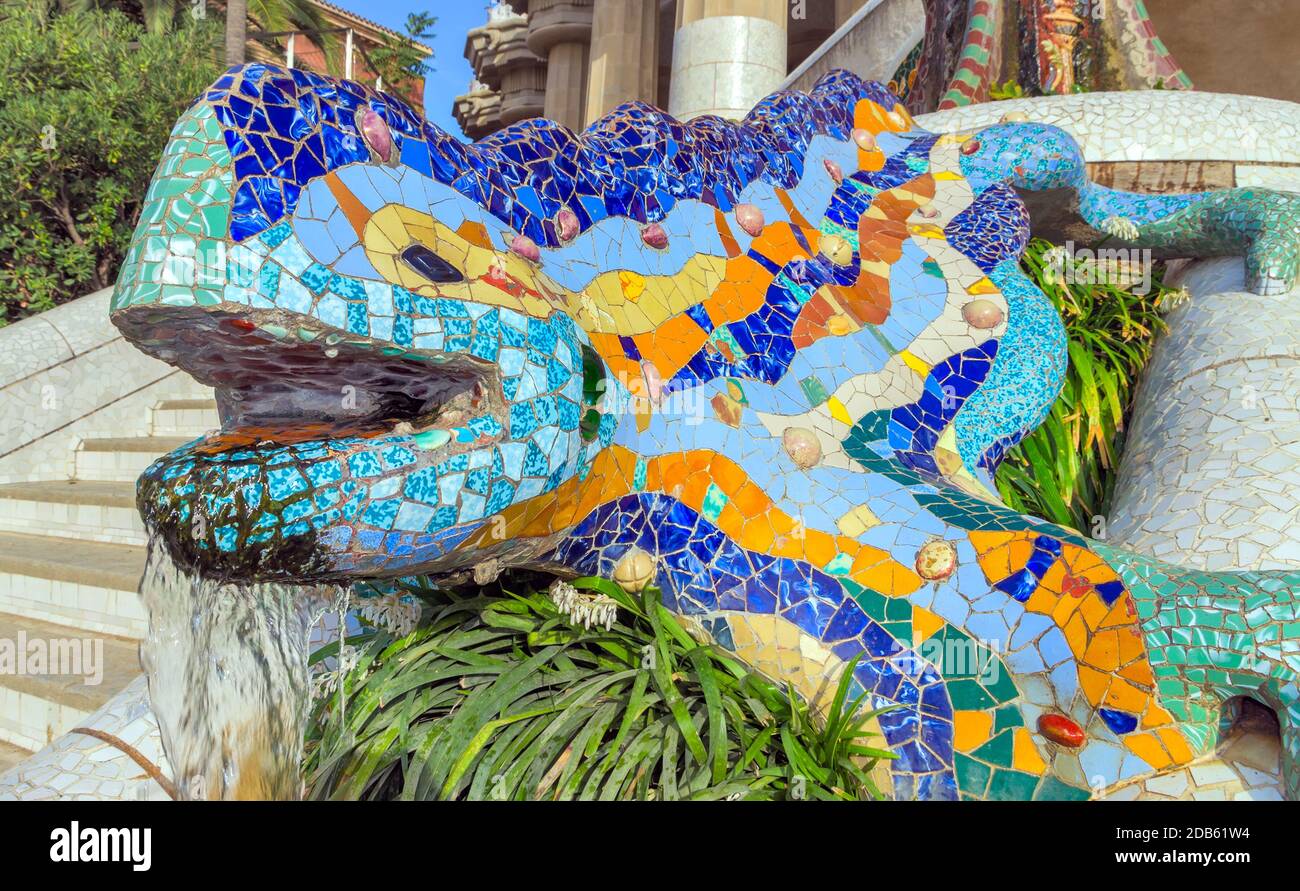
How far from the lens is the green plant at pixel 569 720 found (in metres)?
2.20

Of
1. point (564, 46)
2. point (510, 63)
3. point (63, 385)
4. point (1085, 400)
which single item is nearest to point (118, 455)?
point (63, 385)

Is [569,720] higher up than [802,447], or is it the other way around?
[802,447]

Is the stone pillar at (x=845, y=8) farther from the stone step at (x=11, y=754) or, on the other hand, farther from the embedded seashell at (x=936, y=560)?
the stone step at (x=11, y=754)

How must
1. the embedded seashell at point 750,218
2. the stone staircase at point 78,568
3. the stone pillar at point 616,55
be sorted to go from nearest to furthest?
the embedded seashell at point 750,218, the stone staircase at point 78,568, the stone pillar at point 616,55

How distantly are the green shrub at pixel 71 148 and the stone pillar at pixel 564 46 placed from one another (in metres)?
→ 9.44

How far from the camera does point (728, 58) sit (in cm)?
827

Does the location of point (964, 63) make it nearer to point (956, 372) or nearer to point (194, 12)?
point (956, 372)

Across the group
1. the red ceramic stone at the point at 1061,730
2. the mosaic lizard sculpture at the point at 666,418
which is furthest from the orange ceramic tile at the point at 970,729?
the red ceramic stone at the point at 1061,730

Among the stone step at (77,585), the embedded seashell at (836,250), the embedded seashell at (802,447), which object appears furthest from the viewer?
the stone step at (77,585)

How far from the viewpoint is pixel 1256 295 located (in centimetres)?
388

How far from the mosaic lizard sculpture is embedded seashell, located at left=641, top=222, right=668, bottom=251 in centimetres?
1

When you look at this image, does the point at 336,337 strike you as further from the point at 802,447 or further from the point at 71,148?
the point at 71,148

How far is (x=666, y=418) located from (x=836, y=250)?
3.25ft
